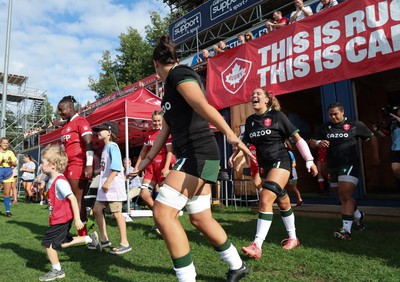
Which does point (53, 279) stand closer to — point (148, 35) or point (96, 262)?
point (96, 262)

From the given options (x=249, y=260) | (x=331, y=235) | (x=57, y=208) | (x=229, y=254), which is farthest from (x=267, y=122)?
(x=57, y=208)

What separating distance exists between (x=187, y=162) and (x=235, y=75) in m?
6.38

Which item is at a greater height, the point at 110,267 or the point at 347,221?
the point at 347,221

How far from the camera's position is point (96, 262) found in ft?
12.4

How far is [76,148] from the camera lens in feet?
15.5

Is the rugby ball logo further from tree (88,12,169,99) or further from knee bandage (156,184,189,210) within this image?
tree (88,12,169,99)

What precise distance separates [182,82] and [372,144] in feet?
12.0

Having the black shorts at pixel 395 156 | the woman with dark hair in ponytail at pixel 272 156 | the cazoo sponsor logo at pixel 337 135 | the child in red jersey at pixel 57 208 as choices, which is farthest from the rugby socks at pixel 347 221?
the child in red jersey at pixel 57 208

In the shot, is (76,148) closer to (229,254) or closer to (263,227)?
(263,227)

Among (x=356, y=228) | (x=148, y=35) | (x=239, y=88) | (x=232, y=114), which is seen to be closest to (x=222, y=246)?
(x=356, y=228)

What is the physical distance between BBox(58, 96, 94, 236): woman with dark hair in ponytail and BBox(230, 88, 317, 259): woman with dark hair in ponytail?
92.4 inches

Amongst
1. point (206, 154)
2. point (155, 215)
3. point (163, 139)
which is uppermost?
point (163, 139)

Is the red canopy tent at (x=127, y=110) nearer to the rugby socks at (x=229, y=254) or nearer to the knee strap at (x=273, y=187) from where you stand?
the knee strap at (x=273, y=187)

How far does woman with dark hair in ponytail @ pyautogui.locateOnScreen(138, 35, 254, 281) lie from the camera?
2.32m
